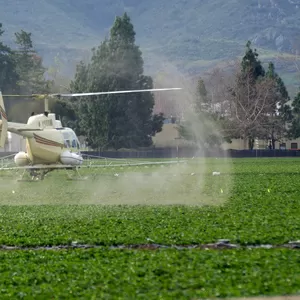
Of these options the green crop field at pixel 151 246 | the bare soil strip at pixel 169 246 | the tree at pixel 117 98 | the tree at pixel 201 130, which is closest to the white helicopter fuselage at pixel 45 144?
the green crop field at pixel 151 246

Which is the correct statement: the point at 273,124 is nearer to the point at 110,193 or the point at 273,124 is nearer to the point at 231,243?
the point at 110,193

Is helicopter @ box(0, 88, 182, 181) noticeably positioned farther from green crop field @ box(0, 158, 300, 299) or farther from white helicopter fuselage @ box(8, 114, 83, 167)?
green crop field @ box(0, 158, 300, 299)

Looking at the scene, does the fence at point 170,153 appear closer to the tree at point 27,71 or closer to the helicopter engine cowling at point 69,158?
the tree at point 27,71

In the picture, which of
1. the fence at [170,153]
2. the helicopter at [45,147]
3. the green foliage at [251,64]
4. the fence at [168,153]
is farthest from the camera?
the green foliage at [251,64]

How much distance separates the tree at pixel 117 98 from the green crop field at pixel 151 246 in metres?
84.0

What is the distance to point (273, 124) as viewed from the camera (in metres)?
146

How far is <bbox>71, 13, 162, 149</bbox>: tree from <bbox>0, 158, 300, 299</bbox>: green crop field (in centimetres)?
8402

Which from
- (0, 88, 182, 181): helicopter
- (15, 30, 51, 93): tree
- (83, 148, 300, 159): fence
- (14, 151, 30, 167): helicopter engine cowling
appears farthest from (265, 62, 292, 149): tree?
(14, 151, 30, 167): helicopter engine cowling

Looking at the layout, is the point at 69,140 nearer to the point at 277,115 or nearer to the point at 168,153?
the point at 168,153

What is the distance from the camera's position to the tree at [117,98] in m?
130

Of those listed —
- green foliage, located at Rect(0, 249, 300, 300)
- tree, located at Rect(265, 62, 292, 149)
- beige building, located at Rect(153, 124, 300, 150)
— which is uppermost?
tree, located at Rect(265, 62, 292, 149)

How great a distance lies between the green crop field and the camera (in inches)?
784

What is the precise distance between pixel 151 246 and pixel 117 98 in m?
105

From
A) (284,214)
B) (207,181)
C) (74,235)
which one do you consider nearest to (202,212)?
(284,214)
